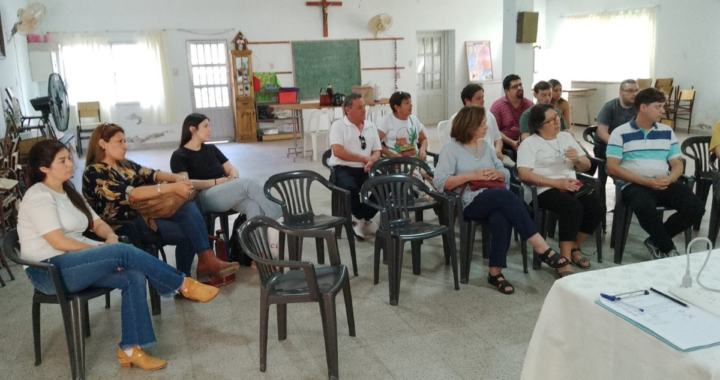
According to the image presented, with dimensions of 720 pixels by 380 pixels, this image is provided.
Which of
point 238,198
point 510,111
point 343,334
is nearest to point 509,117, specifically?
point 510,111

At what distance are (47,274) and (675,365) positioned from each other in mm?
2338

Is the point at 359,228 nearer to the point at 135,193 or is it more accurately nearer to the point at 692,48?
the point at 135,193

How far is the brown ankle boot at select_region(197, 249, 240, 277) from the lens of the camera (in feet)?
11.1

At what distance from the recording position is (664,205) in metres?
3.62

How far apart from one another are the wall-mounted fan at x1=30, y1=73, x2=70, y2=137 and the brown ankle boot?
4.66m

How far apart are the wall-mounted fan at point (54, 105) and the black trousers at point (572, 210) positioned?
6003 mm

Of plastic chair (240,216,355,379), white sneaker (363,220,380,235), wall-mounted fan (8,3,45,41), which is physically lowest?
white sneaker (363,220,380,235)

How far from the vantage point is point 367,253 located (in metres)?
4.03

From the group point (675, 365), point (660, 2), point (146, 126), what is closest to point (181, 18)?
point (146, 126)

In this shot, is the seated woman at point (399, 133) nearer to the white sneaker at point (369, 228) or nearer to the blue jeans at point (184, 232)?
the white sneaker at point (369, 228)

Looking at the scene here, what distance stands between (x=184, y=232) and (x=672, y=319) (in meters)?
2.58

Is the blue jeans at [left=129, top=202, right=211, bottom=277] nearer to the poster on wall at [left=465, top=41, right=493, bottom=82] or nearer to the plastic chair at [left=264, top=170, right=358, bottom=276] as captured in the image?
the plastic chair at [left=264, top=170, right=358, bottom=276]

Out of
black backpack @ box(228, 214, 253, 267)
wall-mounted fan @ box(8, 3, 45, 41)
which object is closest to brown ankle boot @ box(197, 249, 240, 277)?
black backpack @ box(228, 214, 253, 267)

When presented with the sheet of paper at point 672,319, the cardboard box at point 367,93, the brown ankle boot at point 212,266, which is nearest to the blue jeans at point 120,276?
the brown ankle boot at point 212,266
